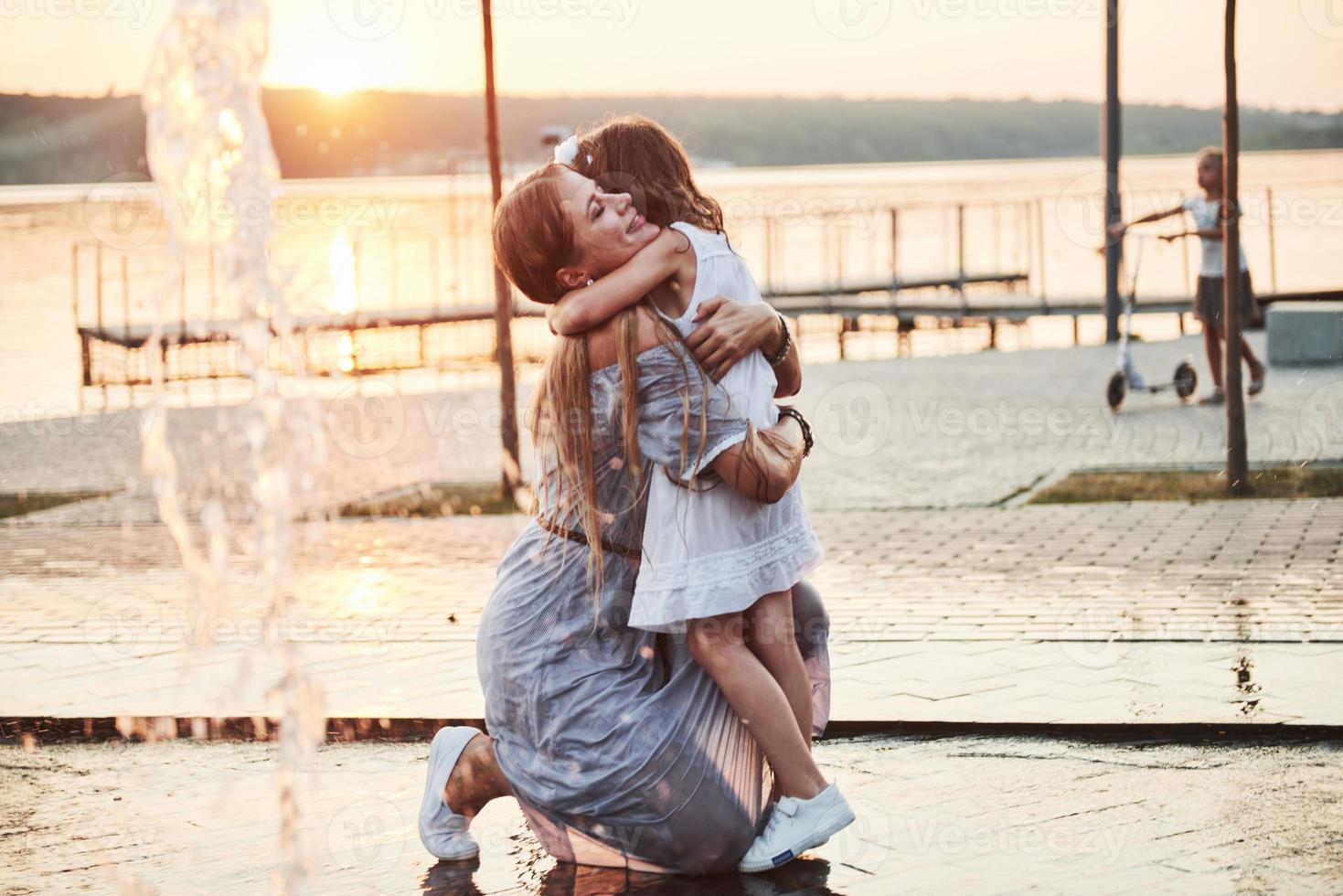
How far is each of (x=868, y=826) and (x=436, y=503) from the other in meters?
7.27

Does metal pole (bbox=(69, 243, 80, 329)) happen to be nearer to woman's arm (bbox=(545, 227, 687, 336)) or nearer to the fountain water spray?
the fountain water spray

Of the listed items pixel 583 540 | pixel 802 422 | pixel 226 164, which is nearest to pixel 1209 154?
pixel 802 422

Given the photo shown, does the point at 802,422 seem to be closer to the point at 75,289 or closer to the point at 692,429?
the point at 692,429

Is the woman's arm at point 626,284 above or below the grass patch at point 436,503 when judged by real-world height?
above

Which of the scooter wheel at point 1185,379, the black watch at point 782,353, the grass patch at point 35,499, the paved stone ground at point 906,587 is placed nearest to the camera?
the black watch at point 782,353

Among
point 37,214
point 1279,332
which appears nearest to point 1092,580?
point 1279,332

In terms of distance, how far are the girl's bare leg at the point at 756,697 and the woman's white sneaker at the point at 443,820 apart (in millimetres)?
764

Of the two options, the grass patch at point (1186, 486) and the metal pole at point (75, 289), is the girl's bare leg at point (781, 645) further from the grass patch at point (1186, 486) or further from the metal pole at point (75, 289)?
the metal pole at point (75, 289)

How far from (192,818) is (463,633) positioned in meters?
2.35

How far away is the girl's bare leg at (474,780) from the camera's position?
4488 mm

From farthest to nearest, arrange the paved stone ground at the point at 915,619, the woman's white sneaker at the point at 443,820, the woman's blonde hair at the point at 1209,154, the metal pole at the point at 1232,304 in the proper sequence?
the woman's blonde hair at the point at 1209,154, the metal pole at the point at 1232,304, the paved stone ground at the point at 915,619, the woman's white sneaker at the point at 443,820

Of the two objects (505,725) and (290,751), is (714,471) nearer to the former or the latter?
(505,725)

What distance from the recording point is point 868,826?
4633mm

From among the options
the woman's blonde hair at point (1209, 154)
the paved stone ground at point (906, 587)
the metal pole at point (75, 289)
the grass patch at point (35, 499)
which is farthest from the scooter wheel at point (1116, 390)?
the metal pole at point (75, 289)
